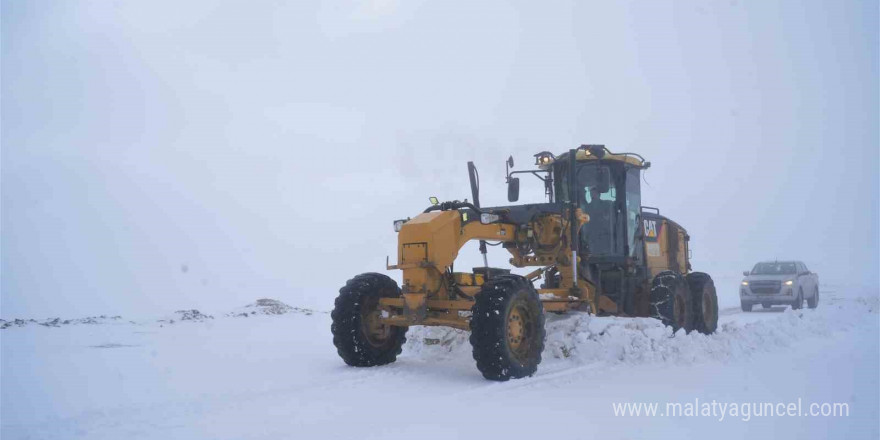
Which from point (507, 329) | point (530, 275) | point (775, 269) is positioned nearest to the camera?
point (507, 329)

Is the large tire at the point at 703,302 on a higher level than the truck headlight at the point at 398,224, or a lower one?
lower

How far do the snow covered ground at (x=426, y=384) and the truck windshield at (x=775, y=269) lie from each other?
7.25 metres

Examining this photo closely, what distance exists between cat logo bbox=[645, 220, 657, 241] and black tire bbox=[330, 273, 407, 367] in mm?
5117

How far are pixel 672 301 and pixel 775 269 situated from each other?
10.3 m

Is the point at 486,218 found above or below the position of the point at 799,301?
above

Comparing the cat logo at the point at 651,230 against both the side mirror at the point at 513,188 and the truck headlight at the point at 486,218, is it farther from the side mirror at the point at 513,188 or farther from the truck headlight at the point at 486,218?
the truck headlight at the point at 486,218

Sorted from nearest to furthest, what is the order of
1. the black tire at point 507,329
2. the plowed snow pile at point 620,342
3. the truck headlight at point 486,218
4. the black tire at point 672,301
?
the black tire at point 507,329 < the truck headlight at point 486,218 < the plowed snow pile at point 620,342 < the black tire at point 672,301

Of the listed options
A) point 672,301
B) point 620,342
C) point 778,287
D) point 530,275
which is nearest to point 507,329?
point 620,342

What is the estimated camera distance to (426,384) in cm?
679

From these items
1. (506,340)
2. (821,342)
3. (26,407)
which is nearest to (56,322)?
(26,407)

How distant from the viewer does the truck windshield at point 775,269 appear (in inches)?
696

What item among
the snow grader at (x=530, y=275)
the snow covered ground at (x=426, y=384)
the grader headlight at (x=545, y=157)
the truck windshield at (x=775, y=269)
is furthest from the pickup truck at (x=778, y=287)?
the grader headlight at (x=545, y=157)

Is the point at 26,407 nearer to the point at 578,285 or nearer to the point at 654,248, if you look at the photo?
A: the point at 578,285

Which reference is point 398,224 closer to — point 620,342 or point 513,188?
point 513,188
